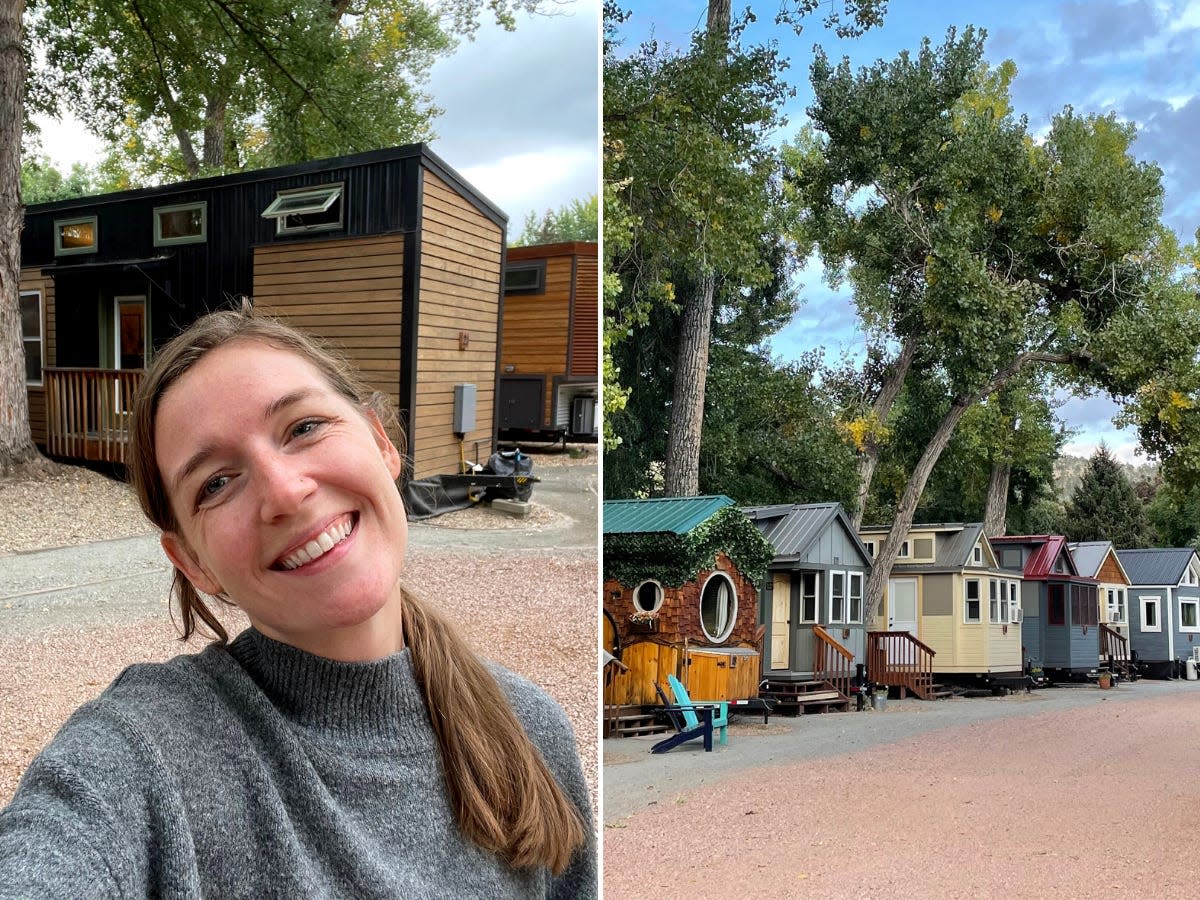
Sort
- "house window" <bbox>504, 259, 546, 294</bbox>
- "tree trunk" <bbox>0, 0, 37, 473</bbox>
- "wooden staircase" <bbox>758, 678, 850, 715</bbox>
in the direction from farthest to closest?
1. "wooden staircase" <bbox>758, 678, 850, 715</bbox>
2. "house window" <bbox>504, 259, 546, 294</bbox>
3. "tree trunk" <bbox>0, 0, 37, 473</bbox>

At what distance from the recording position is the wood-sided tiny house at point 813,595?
238 cm

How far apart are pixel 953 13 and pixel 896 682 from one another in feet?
4.98

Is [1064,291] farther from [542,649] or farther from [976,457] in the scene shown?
[542,649]

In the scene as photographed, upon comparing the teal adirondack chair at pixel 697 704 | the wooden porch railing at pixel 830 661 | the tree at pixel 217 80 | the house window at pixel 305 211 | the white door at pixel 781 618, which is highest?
the tree at pixel 217 80

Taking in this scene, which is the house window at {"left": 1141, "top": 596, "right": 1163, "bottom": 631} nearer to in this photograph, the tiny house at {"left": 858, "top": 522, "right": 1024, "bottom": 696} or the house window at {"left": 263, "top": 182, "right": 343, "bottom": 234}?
the tiny house at {"left": 858, "top": 522, "right": 1024, "bottom": 696}

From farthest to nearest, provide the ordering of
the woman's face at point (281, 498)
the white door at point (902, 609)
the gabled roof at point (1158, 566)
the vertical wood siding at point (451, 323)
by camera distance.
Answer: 1. the white door at point (902, 609)
2. the gabled roof at point (1158, 566)
3. the vertical wood siding at point (451, 323)
4. the woman's face at point (281, 498)

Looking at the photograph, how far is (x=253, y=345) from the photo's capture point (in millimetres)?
832

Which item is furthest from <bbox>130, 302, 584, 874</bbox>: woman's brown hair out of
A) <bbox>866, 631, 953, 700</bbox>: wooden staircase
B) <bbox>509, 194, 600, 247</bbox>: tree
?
<bbox>866, 631, 953, 700</bbox>: wooden staircase

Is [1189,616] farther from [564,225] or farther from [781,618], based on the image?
[564,225]

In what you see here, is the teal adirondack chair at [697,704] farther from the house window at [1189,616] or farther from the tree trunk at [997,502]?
the house window at [1189,616]

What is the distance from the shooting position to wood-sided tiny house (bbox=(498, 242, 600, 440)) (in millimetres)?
1955

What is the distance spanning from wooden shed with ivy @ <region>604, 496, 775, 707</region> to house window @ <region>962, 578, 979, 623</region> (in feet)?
1.37

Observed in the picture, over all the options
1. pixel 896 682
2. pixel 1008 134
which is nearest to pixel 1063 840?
pixel 896 682

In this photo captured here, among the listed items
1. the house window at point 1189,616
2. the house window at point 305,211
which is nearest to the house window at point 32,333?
the house window at point 305,211
